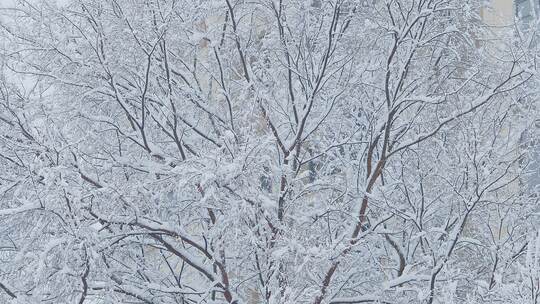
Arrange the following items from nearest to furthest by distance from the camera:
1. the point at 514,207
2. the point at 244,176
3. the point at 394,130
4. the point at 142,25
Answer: the point at 244,176, the point at 142,25, the point at 394,130, the point at 514,207

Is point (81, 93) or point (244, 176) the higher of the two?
point (81, 93)

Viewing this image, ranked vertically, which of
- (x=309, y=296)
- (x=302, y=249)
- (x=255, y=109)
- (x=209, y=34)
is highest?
(x=209, y=34)

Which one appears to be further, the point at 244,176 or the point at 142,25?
the point at 142,25

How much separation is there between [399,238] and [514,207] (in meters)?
1.51

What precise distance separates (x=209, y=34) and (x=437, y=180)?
3444 mm


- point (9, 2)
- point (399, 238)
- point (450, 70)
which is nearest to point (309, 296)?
point (399, 238)

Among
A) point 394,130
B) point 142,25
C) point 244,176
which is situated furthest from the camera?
point 394,130

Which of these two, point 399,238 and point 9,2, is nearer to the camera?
point 9,2

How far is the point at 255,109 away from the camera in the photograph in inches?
328

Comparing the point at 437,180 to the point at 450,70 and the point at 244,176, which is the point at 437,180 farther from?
the point at 244,176

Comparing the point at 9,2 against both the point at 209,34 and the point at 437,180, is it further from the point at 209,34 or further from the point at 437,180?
the point at 437,180

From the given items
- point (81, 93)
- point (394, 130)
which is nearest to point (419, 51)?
point (394, 130)

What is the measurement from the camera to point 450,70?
9.02m

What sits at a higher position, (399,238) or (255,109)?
(255,109)
